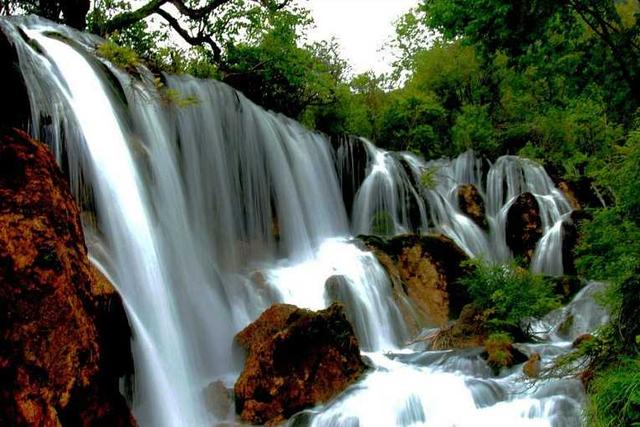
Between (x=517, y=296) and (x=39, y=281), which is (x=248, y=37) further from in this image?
(x=39, y=281)

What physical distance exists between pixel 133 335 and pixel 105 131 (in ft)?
11.2

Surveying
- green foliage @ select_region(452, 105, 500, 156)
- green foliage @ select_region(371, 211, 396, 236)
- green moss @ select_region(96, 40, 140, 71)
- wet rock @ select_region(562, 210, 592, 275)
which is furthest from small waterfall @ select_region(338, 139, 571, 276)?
green moss @ select_region(96, 40, 140, 71)

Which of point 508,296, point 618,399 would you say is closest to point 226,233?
point 508,296

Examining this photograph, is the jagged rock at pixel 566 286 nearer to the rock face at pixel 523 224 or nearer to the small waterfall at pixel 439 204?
the small waterfall at pixel 439 204

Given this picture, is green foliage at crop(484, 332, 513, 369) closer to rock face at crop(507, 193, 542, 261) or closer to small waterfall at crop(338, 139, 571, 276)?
small waterfall at crop(338, 139, 571, 276)

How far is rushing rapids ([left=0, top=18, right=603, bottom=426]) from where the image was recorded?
6.25 m

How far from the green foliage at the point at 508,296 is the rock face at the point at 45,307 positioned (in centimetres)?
633

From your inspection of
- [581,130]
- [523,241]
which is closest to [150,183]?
[523,241]

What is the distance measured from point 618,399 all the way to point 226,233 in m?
8.58

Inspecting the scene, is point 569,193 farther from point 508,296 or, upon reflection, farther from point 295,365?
point 295,365

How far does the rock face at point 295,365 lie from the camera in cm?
Answer: 625

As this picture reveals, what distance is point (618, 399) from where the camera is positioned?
11.5 feet

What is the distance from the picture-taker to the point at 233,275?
1022cm

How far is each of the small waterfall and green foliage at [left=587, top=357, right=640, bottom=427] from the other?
10.2 m
